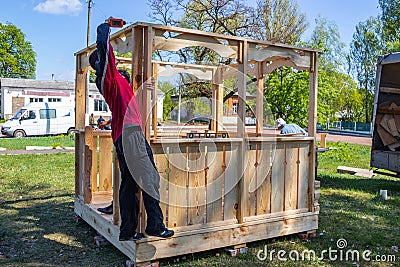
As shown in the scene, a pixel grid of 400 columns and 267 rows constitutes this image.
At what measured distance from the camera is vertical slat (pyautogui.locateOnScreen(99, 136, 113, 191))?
5.68 m

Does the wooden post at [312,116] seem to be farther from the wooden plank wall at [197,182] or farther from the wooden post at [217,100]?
the wooden post at [217,100]

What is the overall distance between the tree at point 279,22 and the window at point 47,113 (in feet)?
40.4

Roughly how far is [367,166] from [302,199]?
727 centimetres

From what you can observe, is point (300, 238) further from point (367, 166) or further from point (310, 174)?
point (367, 166)

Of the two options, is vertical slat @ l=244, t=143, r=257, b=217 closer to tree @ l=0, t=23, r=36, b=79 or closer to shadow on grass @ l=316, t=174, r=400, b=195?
shadow on grass @ l=316, t=174, r=400, b=195

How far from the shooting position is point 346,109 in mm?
50125

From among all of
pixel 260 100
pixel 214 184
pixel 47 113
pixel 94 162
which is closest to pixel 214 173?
pixel 214 184

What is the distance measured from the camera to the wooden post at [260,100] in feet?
21.1

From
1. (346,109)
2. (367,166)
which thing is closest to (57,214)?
(367,166)

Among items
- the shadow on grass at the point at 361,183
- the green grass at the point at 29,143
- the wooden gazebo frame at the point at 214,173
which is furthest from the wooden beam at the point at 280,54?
the green grass at the point at 29,143

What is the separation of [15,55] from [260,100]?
5431cm

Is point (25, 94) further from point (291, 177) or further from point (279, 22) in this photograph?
point (291, 177)

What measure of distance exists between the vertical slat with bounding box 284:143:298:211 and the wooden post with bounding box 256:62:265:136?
1.87 meters

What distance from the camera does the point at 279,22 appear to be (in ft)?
75.2
